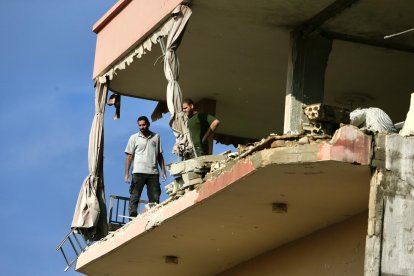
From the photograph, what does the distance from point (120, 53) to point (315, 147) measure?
840 centimetres

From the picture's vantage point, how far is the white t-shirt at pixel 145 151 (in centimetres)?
2528

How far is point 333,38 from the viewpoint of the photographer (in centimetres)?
2377

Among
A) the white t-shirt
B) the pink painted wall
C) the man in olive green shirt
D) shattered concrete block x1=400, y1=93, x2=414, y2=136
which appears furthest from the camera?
the white t-shirt

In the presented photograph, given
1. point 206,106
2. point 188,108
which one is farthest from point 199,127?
point 206,106

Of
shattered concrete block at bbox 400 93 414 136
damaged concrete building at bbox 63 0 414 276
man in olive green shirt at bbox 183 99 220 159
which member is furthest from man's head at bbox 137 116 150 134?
shattered concrete block at bbox 400 93 414 136

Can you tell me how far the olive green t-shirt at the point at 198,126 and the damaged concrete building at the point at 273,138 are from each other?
639 millimetres

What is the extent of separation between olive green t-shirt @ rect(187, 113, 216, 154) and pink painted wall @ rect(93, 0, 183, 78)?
5.56ft

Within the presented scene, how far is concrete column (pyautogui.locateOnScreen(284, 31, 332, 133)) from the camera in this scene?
2308 centimetres

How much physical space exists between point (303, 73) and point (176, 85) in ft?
6.71

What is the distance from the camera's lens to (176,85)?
75.5ft

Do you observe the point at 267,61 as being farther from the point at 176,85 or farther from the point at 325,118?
the point at 325,118

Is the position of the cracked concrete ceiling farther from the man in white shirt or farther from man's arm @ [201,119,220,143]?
man's arm @ [201,119,220,143]

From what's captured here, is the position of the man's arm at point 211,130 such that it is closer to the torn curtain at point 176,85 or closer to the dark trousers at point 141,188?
the torn curtain at point 176,85

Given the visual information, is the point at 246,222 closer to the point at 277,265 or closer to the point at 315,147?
the point at 277,265
